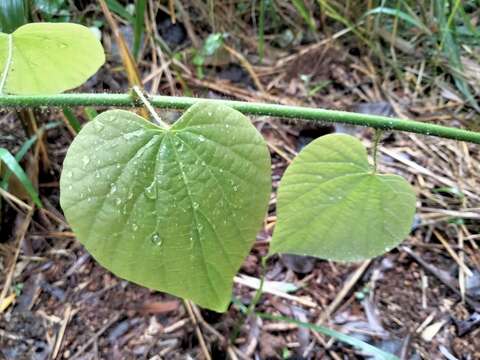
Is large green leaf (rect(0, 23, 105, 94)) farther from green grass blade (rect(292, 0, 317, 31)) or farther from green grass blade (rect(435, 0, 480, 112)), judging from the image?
green grass blade (rect(435, 0, 480, 112))

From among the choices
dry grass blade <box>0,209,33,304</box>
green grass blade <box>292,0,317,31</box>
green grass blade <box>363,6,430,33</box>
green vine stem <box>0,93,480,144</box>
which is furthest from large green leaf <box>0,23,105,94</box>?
green grass blade <box>363,6,430,33</box>

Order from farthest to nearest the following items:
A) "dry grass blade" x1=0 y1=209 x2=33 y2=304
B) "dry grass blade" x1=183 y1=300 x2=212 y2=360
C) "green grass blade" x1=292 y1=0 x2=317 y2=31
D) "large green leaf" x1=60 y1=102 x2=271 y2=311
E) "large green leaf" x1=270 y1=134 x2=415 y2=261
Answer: "green grass blade" x1=292 y1=0 x2=317 y2=31 < "dry grass blade" x1=0 y1=209 x2=33 y2=304 < "dry grass blade" x1=183 y1=300 x2=212 y2=360 < "large green leaf" x1=270 y1=134 x2=415 y2=261 < "large green leaf" x1=60 y1=102 x2=271 y2=311

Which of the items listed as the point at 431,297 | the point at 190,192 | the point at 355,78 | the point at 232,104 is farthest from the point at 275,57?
the point at 190,192

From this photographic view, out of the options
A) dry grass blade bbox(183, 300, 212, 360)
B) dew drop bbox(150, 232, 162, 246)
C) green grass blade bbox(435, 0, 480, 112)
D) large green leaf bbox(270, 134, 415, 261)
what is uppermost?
dew drop bbox(150, 232, 162, 246)

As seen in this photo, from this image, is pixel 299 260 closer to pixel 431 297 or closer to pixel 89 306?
pixel 431 297

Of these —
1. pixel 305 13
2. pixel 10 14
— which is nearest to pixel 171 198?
pixel 10 14

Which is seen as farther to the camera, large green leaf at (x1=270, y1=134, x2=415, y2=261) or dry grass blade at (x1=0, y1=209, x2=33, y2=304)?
dry grass blade at (x1=0, y1=209, x2=33, y2=304)

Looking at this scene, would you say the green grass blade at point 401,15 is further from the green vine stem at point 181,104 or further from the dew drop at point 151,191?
the dew drop at point 151,191
